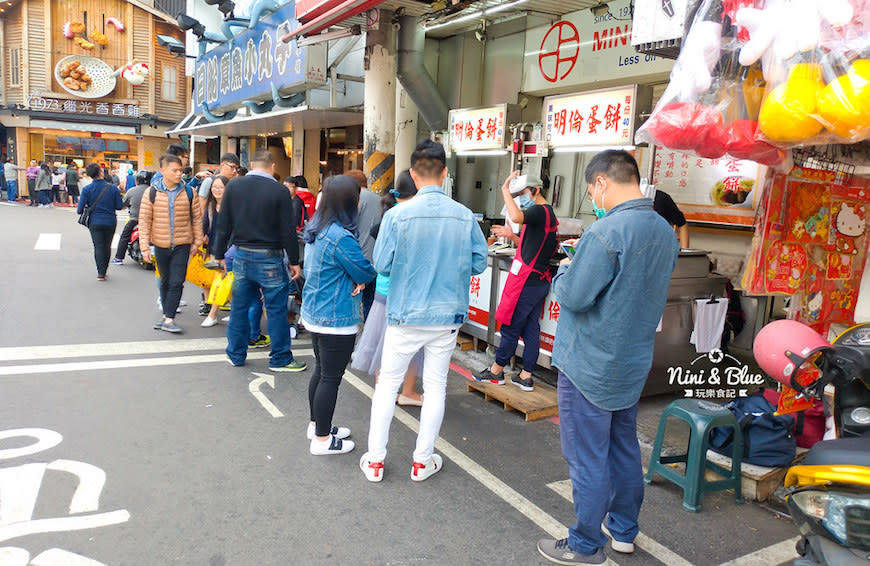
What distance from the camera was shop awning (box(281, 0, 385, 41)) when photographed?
22.8 feet

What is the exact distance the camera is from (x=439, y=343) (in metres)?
3.50

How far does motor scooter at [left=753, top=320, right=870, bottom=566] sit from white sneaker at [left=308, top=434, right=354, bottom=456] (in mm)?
2513

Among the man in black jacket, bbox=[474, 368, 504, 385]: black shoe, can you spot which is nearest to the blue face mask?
bbox=[474, 368, 504, 385]: black shoe

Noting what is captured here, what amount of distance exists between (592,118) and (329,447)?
412 centimetres

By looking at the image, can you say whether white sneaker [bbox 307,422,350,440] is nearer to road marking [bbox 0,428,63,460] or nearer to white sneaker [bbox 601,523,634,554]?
road marking [bbox 0,428,63,460]

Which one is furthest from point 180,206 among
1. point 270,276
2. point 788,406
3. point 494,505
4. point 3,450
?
point 788,406

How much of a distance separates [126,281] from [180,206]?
374 cm

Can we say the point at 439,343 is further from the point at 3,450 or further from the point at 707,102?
the point at 3,450

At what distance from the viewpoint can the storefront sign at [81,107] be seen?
26.7m

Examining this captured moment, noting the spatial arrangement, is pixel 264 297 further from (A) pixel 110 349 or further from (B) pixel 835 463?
(B) pixel 835 463

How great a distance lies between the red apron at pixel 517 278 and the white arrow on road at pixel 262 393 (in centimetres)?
203

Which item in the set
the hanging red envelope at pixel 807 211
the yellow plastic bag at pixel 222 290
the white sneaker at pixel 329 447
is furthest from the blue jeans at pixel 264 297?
the hanging red envelope at pixel 807 211

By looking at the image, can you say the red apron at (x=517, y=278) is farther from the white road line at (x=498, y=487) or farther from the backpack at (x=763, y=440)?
the backpack at (x=763, y=440)

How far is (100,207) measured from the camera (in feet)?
29.3
